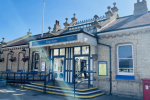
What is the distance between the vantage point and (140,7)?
13.8m

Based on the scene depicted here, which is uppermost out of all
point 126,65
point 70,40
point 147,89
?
point 70,40

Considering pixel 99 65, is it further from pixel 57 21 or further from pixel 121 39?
pixel 57 21

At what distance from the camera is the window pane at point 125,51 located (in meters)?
9.69

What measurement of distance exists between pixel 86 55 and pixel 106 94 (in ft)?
11.0

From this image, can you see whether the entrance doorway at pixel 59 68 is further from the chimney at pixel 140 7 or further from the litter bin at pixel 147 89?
the chimney at pixel 140 7

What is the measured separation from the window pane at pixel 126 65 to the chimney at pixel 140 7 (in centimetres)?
669

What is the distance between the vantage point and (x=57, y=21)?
1919 centimetres

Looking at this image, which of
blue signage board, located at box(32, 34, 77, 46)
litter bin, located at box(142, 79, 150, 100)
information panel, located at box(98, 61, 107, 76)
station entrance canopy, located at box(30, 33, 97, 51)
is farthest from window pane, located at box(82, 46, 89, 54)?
litter bin, located at box(142, 79, 150, 100)

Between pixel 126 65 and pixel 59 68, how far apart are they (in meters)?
6.19

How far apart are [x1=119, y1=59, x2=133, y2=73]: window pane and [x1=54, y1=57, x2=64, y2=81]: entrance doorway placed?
17.8 ft

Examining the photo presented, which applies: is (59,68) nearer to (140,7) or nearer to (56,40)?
(56,40)

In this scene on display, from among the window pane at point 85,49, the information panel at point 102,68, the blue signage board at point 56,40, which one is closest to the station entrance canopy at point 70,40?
the blue signage board at point 56,40

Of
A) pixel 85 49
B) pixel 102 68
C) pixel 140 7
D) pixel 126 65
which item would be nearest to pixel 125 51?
pixel 126 65

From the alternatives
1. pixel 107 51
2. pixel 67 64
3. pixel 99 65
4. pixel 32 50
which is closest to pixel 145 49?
pixel 107 51
